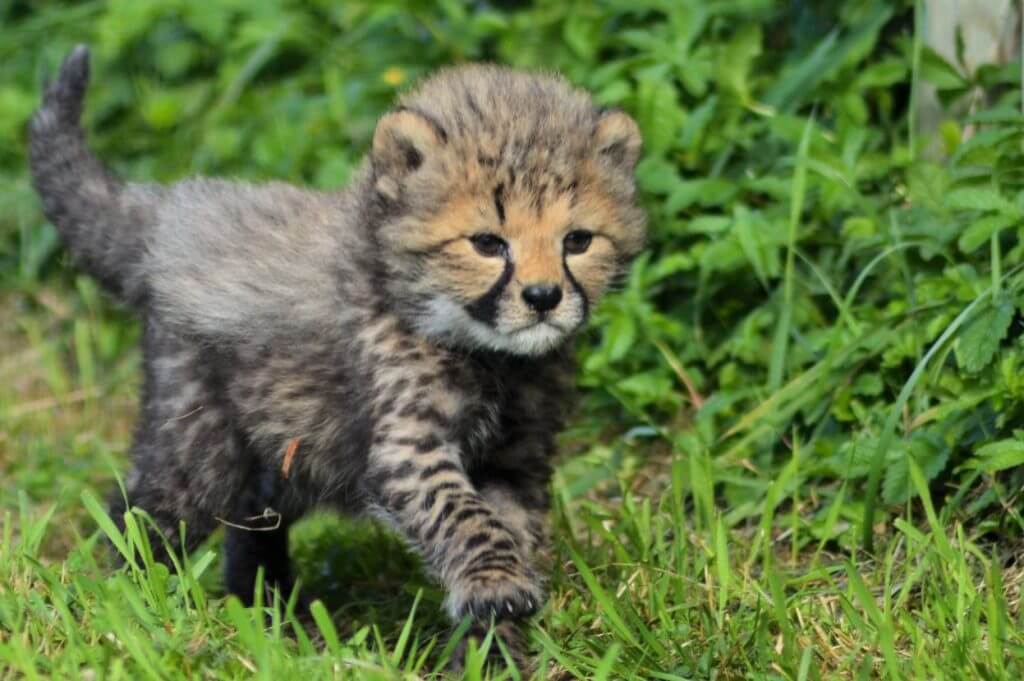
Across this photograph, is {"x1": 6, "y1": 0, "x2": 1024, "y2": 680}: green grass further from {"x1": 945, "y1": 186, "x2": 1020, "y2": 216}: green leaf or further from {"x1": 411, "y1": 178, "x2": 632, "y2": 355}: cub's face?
{"x1": 411, "y1": 178, "x2": 632, "y2": 355}: cub's face

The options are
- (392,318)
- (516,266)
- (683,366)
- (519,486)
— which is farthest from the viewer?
(683,366)

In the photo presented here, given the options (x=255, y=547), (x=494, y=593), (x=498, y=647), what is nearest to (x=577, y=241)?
(x=494, y=593)

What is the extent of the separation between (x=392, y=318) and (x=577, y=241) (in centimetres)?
51

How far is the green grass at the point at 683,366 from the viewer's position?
3734mm

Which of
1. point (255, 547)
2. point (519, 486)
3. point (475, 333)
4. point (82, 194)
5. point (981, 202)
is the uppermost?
point (82, 194)

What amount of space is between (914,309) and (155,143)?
3674 millimetres

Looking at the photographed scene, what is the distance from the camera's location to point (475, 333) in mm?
3891

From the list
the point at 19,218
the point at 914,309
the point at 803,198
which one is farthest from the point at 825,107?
the point at 19,218

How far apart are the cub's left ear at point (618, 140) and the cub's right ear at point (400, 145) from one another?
1.32 ft

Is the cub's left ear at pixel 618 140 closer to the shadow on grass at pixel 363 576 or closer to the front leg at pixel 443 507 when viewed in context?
the front leg at pixel 443 507

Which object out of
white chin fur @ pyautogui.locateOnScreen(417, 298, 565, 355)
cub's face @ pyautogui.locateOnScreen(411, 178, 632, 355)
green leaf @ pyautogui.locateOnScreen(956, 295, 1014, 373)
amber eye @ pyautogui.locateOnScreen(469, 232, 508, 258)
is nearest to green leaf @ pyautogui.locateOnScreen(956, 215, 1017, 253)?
green leaf @ pyautogui.locateOnScreen(956, 295, 1014, 373)

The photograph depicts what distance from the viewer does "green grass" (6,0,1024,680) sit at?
3734 mm

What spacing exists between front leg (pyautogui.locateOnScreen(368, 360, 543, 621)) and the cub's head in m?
0.18

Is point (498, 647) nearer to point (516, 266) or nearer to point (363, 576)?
point (516, 266)
